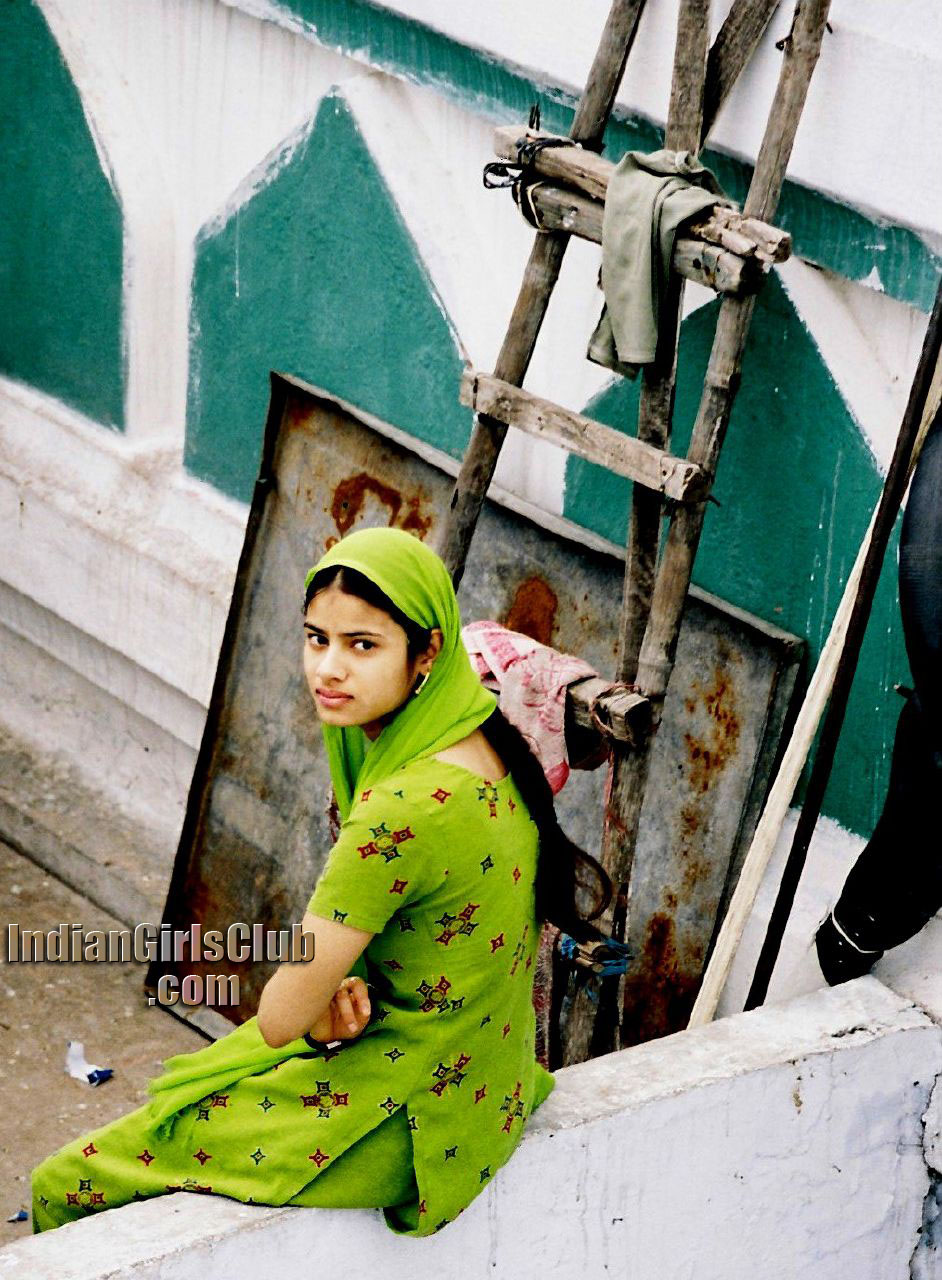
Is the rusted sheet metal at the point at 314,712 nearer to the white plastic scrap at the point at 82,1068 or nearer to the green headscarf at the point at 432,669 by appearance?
the white plastic scrap at the point at 82,1068

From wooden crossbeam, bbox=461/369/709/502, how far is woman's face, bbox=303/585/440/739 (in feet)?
2.74

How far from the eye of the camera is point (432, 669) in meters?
2.61

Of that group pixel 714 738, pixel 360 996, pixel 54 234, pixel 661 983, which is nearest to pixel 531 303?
pixel 714 738

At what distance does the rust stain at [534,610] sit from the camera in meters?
Answer: 3.95

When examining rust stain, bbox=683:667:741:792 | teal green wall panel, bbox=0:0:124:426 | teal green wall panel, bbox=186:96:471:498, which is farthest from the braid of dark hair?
teal green wall panel, bbox=0:0:124:426

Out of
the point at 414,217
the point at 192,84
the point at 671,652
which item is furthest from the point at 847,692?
the point at 192,84

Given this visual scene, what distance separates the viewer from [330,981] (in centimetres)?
251

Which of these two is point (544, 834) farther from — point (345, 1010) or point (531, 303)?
point (531, 303)

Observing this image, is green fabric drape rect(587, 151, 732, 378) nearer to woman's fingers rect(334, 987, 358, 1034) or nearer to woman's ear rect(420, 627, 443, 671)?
woman's ear rect(420, 627, 443, 671)

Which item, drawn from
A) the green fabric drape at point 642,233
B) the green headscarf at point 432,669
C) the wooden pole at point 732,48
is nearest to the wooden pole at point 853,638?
the green fabric drape at point 642,233

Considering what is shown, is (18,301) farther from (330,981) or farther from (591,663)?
(330,981)

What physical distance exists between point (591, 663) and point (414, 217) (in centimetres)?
105

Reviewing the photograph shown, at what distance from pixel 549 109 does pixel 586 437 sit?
0.72 m

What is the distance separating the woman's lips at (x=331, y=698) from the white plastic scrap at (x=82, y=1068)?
84.9 inches
